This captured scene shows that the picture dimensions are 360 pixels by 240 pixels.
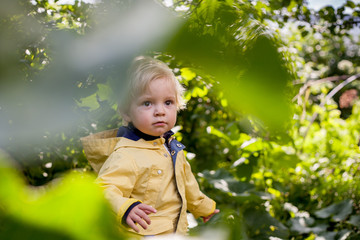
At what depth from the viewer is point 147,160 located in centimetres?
85

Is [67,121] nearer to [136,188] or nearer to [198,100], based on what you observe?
[136,188]

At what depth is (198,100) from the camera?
213cm

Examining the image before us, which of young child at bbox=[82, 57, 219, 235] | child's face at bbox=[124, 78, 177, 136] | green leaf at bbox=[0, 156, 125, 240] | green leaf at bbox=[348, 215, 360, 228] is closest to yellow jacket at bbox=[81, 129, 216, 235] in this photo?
young child at bbox=[82, 57, 219, 235]

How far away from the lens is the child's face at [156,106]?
2.43 feet

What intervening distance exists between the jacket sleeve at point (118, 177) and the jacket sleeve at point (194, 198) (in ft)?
0.67

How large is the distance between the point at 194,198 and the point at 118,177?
311 mm

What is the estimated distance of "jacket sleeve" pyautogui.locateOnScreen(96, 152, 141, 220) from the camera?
74 cm

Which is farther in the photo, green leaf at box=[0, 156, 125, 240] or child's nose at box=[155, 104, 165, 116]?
child's nose at box=[155, 104, 165, 116]

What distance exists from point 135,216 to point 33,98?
462 millimetres

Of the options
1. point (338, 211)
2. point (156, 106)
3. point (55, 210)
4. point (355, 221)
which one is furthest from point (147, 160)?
point (338, 211)

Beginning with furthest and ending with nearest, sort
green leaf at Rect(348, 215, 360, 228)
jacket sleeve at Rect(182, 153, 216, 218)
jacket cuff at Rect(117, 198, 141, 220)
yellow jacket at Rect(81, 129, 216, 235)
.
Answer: green leaf at Rect(348, 215, 360, 228), jacket sleeve at Rect(182, 153, 216, 218), yellow jacket at Rect(81, 129, 216, 235), jacket cuff at Rect(117, 198, 141, 220)

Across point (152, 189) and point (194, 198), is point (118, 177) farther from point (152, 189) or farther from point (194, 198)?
point (194, 198)

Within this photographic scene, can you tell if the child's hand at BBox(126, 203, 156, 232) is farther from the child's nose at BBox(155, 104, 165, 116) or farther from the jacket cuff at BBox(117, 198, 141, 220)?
the child's nose at BBox(155, 104, 165, 116)

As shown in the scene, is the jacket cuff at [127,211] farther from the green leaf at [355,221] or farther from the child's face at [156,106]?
the green leaf at [355,221]
